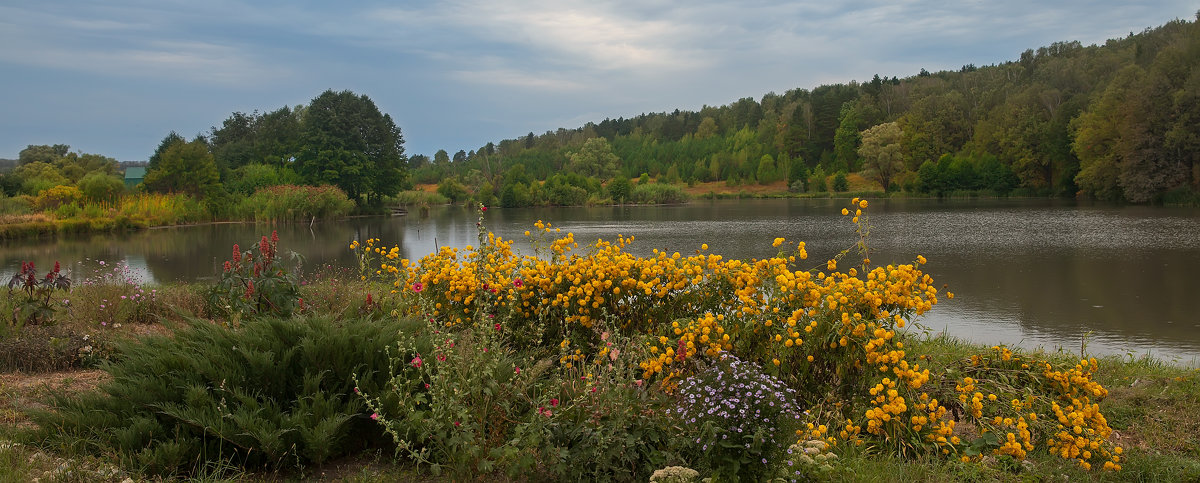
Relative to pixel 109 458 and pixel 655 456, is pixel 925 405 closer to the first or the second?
pixel 655 456

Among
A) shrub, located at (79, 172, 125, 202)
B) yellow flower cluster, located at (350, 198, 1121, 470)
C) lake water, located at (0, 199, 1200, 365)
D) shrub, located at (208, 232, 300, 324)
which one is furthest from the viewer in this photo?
shrub, located at (79, 172, 125, 202)

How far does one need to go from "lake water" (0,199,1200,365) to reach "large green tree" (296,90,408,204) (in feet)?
49.6

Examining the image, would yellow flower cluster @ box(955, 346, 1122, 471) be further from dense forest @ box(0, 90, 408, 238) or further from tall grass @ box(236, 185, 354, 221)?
tall grass @ box(236, 185, 354, 221)

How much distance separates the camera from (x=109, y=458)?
134 inches

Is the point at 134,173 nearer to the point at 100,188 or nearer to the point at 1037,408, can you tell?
the point at 100,188

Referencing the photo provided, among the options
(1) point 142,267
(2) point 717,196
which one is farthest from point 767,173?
(1) point 142,267

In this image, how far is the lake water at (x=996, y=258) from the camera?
8.96m

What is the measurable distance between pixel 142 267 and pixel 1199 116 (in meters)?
55.6

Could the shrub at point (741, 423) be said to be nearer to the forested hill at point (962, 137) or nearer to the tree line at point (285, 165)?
the tree line at point (285, 165)

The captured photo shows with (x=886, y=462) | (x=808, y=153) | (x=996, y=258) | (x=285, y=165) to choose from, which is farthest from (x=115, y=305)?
(x=808, y=153)

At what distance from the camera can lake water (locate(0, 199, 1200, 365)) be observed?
8.96 metres

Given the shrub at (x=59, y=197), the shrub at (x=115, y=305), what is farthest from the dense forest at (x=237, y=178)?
the shrub at (x=115, y=305)

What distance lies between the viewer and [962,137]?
261 feet

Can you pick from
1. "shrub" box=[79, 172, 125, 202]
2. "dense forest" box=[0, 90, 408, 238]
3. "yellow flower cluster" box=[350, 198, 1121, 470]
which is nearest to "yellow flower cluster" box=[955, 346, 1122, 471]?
"yellow flower cluster" box=[350, 198, 1121, 470]
